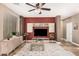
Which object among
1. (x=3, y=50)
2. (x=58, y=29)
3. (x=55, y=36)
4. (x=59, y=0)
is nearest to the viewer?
(x=59, y=0)

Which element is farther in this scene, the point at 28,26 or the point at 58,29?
the point at 28,26

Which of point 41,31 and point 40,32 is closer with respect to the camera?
point 40,32

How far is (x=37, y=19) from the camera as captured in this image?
31.7 feet

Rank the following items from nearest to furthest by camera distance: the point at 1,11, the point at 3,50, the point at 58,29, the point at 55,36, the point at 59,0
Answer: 1. the point at 59,0
2. the point at 3,50
3. the point at 1,11
4. the point at 58,29
5. the point at 55,36

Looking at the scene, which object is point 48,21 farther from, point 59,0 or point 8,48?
point 59,0

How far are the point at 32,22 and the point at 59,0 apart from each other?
821cm

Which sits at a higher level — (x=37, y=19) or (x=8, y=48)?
(x=37, y=19)

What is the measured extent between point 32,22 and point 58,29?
2.13 meters

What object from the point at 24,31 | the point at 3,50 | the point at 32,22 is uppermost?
the point at 32,22

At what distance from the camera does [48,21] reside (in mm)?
9664

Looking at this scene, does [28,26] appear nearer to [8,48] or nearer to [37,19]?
[37,19]

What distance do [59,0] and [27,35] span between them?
806 centimetres

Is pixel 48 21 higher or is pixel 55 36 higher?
pixel 48 21

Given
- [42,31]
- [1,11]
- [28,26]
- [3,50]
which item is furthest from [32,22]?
[3,50]
